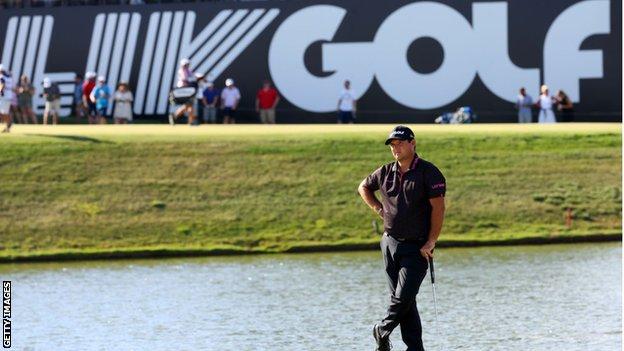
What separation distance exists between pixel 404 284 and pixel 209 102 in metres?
28.8

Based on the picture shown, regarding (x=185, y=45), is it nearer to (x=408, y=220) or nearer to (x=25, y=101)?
(x=25, y=101)

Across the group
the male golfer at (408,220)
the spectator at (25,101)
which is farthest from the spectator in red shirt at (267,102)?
the male golfer at (408,220)

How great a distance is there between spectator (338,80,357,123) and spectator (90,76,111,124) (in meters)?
6.54

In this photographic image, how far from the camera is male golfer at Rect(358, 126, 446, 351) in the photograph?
469 inches

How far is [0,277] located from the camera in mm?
21234

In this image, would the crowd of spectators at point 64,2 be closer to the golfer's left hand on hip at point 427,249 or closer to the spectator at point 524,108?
the spectator at point 524,108

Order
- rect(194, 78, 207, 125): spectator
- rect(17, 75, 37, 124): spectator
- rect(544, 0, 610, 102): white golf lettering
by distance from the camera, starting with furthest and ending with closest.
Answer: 1. rect(17, 75, 37, 124): spectator
2. rect(194, 78, 207, 125): spectator
3. rect(544, 0, 610, 102): white golf lettering

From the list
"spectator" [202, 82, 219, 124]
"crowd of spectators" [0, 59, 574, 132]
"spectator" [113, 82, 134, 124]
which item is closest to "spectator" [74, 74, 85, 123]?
"crowd of spectators" [0, 59, 574, 132]

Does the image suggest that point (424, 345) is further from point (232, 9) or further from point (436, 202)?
point (232, 9)

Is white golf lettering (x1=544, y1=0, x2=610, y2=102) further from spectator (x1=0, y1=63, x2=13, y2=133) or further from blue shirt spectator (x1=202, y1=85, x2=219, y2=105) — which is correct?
spectator (x1=0, y1=63, x2=13, y2=133)

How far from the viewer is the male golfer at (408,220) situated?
39.1 feet

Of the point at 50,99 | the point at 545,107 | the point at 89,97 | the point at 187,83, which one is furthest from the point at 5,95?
the point at 545,107

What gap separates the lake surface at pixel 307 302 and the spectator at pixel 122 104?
57.2ft

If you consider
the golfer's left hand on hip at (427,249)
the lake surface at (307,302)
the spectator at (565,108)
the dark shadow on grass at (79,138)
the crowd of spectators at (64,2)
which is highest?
the crowd of spectators at (64,2)
